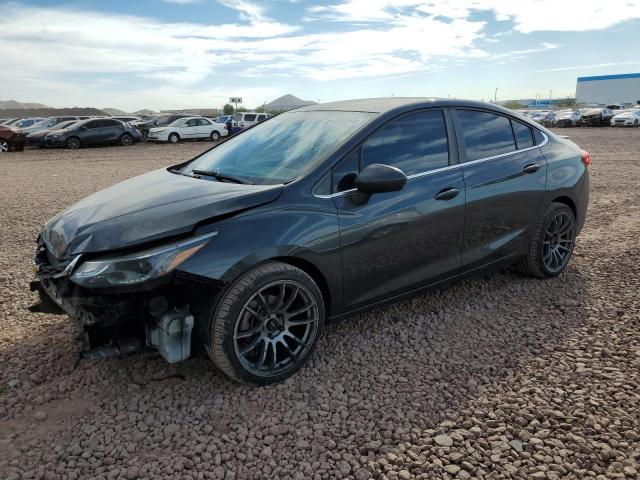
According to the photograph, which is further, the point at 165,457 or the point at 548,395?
the point at 548,395

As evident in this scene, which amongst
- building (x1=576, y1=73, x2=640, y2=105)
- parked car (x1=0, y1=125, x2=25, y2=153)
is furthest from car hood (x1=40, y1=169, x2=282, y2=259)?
building (x1=576, y1=73, x2=640, y2=105)

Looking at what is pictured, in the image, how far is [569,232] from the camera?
4879mm

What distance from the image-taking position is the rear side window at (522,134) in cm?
449

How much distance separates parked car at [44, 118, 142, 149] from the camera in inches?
910

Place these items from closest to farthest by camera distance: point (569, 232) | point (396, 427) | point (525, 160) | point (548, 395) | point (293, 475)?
point (293, 475) → point (396, 427) → point (548, 395) → point (525, 160) → point (569, 232)

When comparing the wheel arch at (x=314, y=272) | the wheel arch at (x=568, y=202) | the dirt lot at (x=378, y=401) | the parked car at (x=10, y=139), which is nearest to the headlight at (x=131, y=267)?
the wheel arch at (x=314, y=272)

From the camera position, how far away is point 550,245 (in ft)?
15.6

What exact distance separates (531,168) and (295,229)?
7.82 feet

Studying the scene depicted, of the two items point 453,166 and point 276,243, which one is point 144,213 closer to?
point 276,243

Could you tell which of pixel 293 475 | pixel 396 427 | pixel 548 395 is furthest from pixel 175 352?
pixel 548 395

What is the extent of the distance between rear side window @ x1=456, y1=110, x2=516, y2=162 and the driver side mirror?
105 cm

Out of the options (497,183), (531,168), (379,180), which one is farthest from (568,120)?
(379,180)

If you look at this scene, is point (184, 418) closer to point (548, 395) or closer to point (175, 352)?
point (175, 352)

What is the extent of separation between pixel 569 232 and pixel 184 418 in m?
3.79
